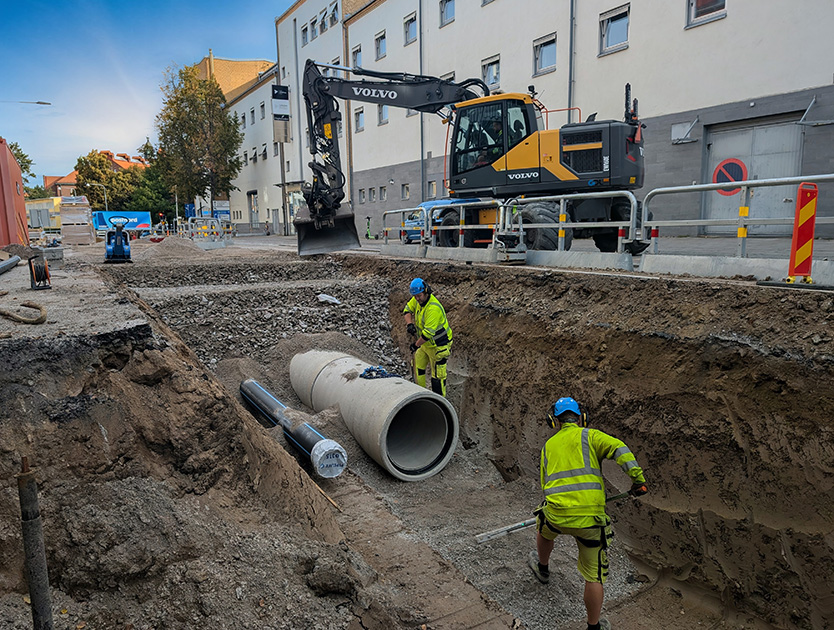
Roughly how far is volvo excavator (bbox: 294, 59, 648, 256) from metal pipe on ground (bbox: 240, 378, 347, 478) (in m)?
5.00

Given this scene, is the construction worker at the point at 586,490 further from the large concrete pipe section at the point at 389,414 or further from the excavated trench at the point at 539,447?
the large concrete pipe section at the point at 389,414

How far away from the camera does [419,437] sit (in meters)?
7.47

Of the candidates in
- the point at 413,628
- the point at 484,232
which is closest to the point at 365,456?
the point at 413,628

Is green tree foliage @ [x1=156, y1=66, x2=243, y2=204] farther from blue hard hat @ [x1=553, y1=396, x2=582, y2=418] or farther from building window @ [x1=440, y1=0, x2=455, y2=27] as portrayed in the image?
blue hard hat @ [x1=553, y1=396, x2=582, y2=418]

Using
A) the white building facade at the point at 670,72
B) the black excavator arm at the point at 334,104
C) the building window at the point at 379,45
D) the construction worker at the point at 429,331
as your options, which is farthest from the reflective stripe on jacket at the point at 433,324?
the building window at the point at 379,45

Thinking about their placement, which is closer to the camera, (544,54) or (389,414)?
(389,414)

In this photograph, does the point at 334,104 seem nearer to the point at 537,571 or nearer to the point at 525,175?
the point at 525,175

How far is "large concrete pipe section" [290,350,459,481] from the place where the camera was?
21.6 feet

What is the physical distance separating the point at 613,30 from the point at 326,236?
11.1m


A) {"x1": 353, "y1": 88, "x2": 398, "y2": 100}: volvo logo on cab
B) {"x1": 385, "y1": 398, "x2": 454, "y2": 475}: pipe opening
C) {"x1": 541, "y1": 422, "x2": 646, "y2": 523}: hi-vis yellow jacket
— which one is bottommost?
{"x1": 385, "y1": 398, "x2": 454, "y2": 475}: pipe opening

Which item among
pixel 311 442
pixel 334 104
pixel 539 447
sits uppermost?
pixel 334 104

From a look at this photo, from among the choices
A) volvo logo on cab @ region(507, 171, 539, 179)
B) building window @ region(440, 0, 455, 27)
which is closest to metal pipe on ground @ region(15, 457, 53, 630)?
volvo logo on cab @ region(507, 171, 539, 179)

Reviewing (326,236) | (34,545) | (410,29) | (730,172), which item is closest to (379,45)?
(410,29)

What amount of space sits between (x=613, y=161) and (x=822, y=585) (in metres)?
7.70
